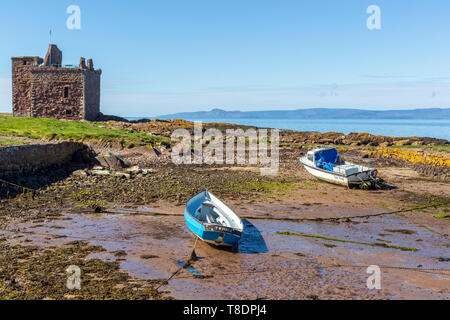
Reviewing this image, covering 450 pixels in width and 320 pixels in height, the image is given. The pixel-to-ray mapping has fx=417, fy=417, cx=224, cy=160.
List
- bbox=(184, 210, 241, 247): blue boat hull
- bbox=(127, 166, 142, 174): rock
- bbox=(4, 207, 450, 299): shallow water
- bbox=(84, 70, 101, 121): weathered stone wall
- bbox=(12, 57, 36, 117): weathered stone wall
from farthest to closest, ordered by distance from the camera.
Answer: bbox=(12, 57, 36, 117): weathered stone wall < bbox=(84, 70, 101, 121): weathered stone wall < bbox=(127, 166, 142, 174): rock < bbox=(184, 210, 241, 247): blue boat hull < bbox=(4, 207, 450, 299): shallow water

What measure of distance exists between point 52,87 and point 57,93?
32.6 inches

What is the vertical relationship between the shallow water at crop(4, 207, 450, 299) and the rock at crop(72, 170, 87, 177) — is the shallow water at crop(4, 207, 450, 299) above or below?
below

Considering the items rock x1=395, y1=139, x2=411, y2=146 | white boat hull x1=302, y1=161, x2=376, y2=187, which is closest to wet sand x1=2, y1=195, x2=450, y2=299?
white boat hull x1=302, y1=161, x2=376, y2=187

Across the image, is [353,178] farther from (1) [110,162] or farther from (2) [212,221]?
(1) [110,162]

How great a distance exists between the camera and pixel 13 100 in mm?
46312

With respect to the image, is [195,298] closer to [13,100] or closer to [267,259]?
[267,259]

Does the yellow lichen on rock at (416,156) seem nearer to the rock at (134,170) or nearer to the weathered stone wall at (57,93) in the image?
the rock at (134,170)

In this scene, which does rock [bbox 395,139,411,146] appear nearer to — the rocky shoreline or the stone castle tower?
the rocky shoreline

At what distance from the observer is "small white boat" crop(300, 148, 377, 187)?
897 inches

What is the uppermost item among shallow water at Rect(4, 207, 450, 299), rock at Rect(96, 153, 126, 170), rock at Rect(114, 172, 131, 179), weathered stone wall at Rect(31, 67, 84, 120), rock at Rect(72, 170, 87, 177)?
weathered stone wall at Rect(31, 67, 84, 120)

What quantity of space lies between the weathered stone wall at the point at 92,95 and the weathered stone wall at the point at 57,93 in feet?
2.18

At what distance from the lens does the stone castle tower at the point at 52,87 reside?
43.7 metres

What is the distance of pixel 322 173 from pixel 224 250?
43.9 ft
